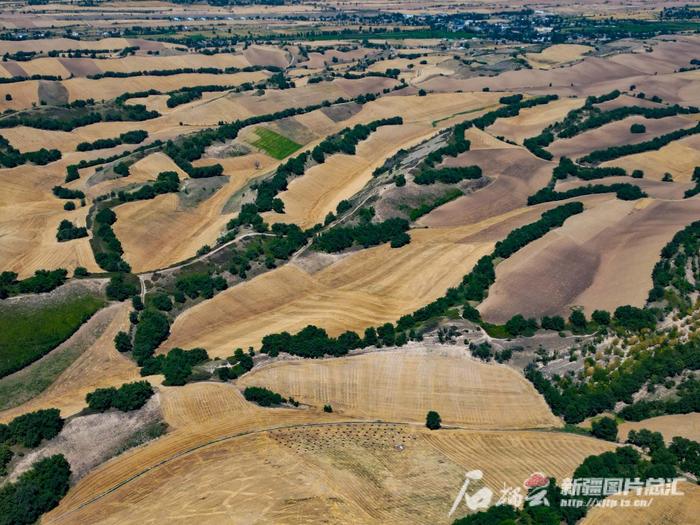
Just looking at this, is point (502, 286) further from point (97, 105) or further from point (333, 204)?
point (97, 105)

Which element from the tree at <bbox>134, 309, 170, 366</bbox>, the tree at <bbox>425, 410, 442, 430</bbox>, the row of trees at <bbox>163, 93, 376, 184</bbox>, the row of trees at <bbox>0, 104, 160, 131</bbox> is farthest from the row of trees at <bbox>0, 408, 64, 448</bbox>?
the row of trees at <bbox>0, 104, 160, 131</bbox>

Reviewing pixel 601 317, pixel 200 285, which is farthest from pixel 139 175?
pixel 601 317

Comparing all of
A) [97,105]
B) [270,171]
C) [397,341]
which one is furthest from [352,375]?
[97,105]

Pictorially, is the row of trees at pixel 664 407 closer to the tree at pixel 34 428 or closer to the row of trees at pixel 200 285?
the row of trees at pixel 200 285

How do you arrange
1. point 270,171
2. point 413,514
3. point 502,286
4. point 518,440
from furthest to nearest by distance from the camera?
point 270,171 < point 502,286 < point 518,440 < point 413,514

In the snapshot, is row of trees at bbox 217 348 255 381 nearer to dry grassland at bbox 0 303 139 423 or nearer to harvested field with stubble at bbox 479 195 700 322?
dry grassland at bbox 0 303 139 423

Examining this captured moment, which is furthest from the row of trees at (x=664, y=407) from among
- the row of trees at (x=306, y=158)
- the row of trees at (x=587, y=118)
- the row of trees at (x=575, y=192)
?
the row of trees at (x=587, y=118)

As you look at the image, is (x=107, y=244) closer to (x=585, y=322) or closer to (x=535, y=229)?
(x=535, y=229)
